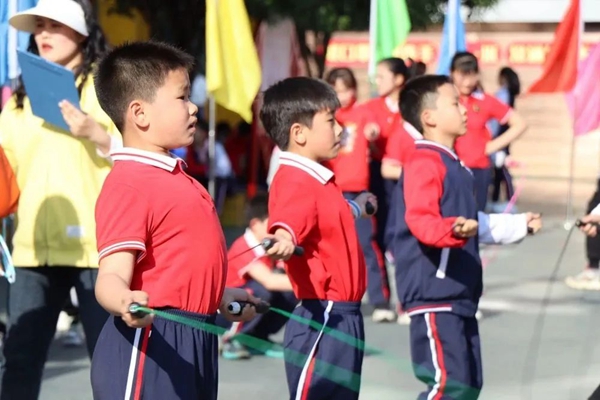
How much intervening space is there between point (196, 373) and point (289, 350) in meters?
1.22

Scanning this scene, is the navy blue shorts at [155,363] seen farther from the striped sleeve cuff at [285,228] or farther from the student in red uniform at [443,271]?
the student in red uniform at [443,271]

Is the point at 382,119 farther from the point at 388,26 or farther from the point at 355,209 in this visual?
the point at 355,209

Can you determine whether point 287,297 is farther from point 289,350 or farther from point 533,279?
point 533,279

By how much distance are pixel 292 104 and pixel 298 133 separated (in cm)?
12

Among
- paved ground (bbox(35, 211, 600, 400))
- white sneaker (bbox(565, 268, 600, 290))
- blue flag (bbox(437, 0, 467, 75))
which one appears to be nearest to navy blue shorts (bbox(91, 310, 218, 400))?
paved ground (bbox(35, 211, 600, 400))

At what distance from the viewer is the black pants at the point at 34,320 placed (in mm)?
4773

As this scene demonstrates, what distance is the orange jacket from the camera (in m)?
4.68

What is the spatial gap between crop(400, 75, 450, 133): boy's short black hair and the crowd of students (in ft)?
0.03

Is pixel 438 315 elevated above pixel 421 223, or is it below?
below

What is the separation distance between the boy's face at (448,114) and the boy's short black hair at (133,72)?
2.01 m

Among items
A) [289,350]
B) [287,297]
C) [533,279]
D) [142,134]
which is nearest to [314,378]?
[289,350]

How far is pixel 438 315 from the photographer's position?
517 centimetres

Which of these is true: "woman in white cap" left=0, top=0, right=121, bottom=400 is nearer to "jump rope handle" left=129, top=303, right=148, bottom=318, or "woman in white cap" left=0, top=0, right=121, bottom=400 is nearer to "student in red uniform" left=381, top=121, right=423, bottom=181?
"jump rope handle" left=129, top=303, right=148, bottom=318

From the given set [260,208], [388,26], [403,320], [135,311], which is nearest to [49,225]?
[135,311]
